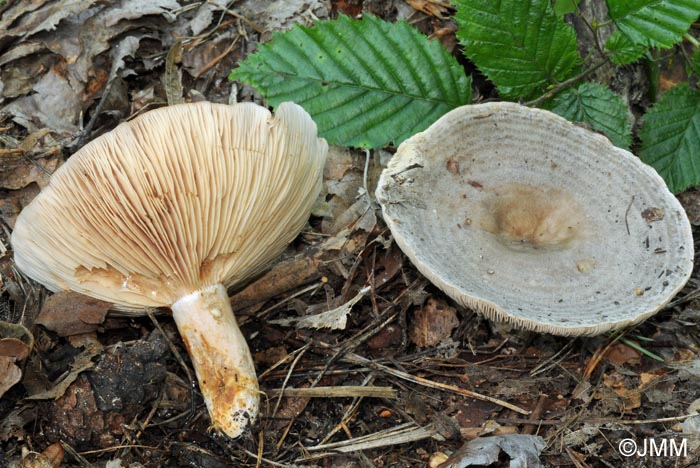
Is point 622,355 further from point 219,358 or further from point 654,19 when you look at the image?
point 219,358

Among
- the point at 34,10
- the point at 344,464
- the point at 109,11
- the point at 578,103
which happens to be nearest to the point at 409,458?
the point at 344,464

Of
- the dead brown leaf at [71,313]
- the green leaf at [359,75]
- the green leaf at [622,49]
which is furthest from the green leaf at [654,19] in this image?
the dead brown leaf at [71,313]

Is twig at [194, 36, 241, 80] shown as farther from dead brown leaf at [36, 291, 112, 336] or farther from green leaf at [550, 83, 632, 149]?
green leaf at [550, 83, 632, 149]

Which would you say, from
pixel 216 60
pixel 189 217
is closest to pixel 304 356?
pixel 189 217

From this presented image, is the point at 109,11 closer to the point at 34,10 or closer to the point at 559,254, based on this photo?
the point at 34,10

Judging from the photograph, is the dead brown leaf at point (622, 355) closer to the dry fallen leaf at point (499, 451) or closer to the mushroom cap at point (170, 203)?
the dry fallen leaf at point (499, 451)

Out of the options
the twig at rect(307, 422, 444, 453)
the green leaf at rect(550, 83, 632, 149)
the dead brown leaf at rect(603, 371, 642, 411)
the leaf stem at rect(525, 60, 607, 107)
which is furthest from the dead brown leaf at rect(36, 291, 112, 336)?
the green leaf at rect(550, 83, 632, 149)
